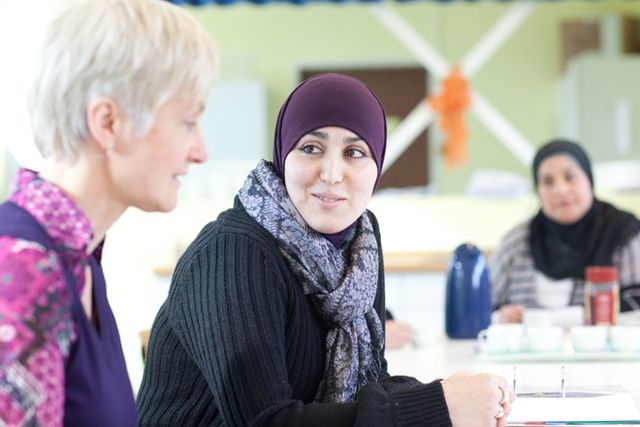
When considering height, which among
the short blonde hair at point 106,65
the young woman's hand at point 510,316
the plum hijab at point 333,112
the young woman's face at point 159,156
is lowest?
the young woman's hand at point 510,316

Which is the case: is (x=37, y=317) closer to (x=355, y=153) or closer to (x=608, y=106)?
(x=355, y=153)

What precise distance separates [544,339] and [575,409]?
68 centimetres

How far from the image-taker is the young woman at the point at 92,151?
0.86m

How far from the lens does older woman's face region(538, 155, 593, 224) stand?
3.08 metres

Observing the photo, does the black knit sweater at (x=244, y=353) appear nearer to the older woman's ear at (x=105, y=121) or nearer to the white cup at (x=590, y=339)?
the older woman's ear at (x=105, y=121)

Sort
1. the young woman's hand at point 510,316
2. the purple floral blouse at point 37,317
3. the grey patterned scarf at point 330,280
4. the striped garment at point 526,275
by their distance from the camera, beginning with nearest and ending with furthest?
1. the purple floral blouse at point 37,317
2. the grey patterned scarf at point 330,280
3. the young woman's hand at point 510,316
4. the striped garment at point 526,275

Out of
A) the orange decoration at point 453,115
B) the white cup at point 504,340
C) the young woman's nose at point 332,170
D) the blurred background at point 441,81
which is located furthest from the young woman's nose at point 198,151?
the orange decoration at point 453,115

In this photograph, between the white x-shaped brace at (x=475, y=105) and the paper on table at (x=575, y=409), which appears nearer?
the paper on table at (x=575, y=409)

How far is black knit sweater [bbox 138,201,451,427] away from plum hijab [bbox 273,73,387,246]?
155mm

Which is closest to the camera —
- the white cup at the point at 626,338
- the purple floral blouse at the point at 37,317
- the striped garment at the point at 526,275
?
the purple floral blouse at the point at 37,317

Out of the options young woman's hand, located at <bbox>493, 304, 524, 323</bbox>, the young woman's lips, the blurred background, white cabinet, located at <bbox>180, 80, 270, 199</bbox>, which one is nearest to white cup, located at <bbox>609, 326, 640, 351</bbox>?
young woman's hand, located at <bbox>493, 304, 524, 323</bbox>

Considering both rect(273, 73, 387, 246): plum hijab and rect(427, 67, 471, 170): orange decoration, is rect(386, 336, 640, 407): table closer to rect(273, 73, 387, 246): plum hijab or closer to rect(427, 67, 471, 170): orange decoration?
rect(273, 73, 387, 246): plum hijab

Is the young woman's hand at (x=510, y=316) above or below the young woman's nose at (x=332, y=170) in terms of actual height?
below

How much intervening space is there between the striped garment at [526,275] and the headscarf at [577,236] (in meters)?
0.02
